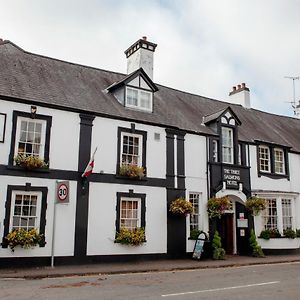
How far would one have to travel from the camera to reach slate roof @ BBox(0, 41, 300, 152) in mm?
16375

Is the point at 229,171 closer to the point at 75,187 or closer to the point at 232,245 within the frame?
the point at 232,245

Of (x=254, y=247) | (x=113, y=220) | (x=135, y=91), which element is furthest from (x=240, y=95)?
(x=113, y=220)

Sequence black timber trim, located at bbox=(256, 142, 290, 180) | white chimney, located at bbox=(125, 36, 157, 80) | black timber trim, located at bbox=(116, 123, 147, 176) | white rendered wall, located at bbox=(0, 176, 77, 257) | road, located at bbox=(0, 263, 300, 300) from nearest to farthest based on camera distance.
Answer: road, located at bbox=(0, 263, 300, 300) → white rendered wall, located at bbox=(0, 176, 77, 257) → black timber trim, located at bbox=(116, 123, 147, 176) → black timber trim, located at bbox=(256, 142, 290, 180) → white chimney, located at bbox=(125, 36, 157, 80)

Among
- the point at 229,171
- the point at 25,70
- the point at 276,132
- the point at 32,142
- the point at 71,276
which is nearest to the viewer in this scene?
the point at 71,276

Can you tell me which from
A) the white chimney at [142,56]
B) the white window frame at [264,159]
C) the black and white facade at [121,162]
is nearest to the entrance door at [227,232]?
the black and white facade at [121,162]

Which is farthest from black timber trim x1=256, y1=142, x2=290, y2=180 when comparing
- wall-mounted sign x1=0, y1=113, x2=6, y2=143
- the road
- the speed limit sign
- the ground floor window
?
wall-mounted sign x1=0, y1=113, x2=6, y2=143

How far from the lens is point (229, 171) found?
20516 mm

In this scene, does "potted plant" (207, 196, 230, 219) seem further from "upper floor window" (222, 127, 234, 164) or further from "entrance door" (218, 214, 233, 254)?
"upper floor window" (222, 127, 234, 164)

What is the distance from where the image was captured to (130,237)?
1631cm

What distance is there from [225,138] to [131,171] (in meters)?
6.63

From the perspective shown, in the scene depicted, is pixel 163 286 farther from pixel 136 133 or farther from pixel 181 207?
pixel 136 133

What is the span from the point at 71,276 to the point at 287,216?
1423 centimetres

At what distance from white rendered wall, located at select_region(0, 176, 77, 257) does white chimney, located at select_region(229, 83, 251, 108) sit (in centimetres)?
1676

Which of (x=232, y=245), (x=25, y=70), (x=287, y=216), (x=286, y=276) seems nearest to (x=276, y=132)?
(x=287, y=216)
